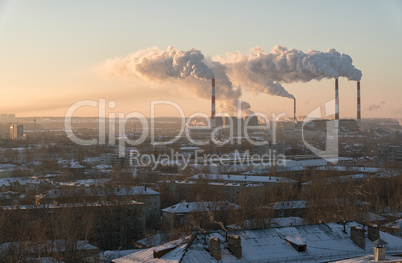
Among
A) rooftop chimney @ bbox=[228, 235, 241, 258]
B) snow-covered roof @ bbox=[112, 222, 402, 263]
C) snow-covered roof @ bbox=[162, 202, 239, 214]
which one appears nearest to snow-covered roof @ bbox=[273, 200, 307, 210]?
snow-covered roof @ bbox=[162, 202, 239, 214]

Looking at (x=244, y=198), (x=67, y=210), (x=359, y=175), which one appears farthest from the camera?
(x=359, y=175)

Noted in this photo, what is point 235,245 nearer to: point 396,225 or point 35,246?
point 35,246

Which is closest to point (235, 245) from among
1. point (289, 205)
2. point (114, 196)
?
point (289, 205)

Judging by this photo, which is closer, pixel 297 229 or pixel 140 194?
pixel 297 229

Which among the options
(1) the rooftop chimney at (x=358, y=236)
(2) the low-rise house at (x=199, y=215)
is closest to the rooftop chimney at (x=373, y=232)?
(1) the rooftop chimney at (x=358, y=236)

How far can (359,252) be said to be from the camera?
35.0ft

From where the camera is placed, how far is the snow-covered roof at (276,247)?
9898mm

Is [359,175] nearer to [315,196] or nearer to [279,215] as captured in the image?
[315,196]

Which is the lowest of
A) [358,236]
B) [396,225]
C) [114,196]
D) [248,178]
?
[396,225]

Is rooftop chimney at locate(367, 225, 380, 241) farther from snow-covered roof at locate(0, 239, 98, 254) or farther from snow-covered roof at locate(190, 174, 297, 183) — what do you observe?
snow-covered roof at locate(190, 174, 297, 183)

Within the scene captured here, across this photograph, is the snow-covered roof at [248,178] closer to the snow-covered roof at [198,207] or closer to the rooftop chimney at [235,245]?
the snow-covered roof at [198,207]

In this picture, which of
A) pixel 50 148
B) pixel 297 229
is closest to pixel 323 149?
pixel 50 148

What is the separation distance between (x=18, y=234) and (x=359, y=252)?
26.3ft

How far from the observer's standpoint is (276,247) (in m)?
10.5
